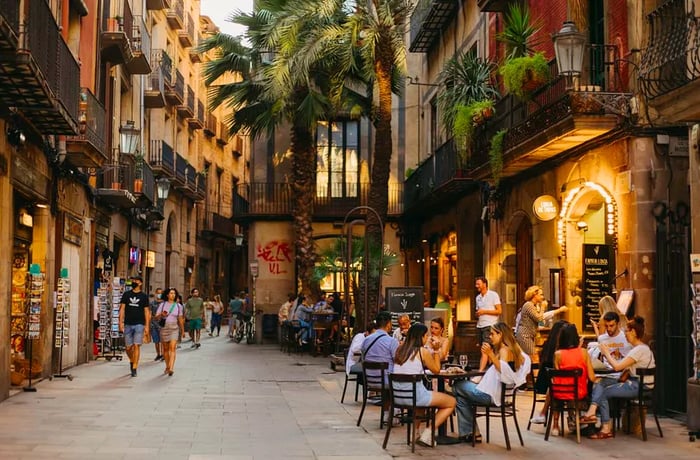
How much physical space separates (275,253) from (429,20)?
37.4ft

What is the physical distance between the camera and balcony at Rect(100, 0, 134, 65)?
23875mm

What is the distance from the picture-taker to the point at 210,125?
5009 cm

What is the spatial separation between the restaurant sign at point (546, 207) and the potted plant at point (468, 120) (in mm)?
2481

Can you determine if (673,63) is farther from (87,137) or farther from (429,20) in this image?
(429,20)

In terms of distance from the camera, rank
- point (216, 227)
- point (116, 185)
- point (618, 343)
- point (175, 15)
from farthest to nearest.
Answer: point (216, 227) < point (175, 15) < point (116, 185) < point (618, 343)

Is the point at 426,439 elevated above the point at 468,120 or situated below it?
below

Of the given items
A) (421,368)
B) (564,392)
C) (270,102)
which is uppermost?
(270,102)

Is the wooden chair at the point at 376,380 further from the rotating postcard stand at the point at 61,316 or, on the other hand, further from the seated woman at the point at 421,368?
the rotating postcard stand at the point at 61,316

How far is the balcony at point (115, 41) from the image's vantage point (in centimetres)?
2388

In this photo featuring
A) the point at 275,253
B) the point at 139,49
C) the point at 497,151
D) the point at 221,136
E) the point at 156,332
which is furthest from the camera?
the point at 221,136

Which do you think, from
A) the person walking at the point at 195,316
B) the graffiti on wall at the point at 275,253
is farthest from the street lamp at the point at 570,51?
the graffiti on wall at the point at 275,253

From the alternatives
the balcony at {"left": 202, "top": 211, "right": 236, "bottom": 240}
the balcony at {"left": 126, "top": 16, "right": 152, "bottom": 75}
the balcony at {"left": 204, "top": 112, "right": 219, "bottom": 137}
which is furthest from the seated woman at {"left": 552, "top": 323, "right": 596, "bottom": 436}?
the balcony at {"left": 202, "top": 211, "right": 236, "bottom": 240}

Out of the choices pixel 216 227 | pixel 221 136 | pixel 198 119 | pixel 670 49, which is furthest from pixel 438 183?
pixel 221 136

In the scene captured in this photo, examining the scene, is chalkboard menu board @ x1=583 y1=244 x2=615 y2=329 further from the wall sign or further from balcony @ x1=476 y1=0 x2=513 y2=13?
the wall sign
